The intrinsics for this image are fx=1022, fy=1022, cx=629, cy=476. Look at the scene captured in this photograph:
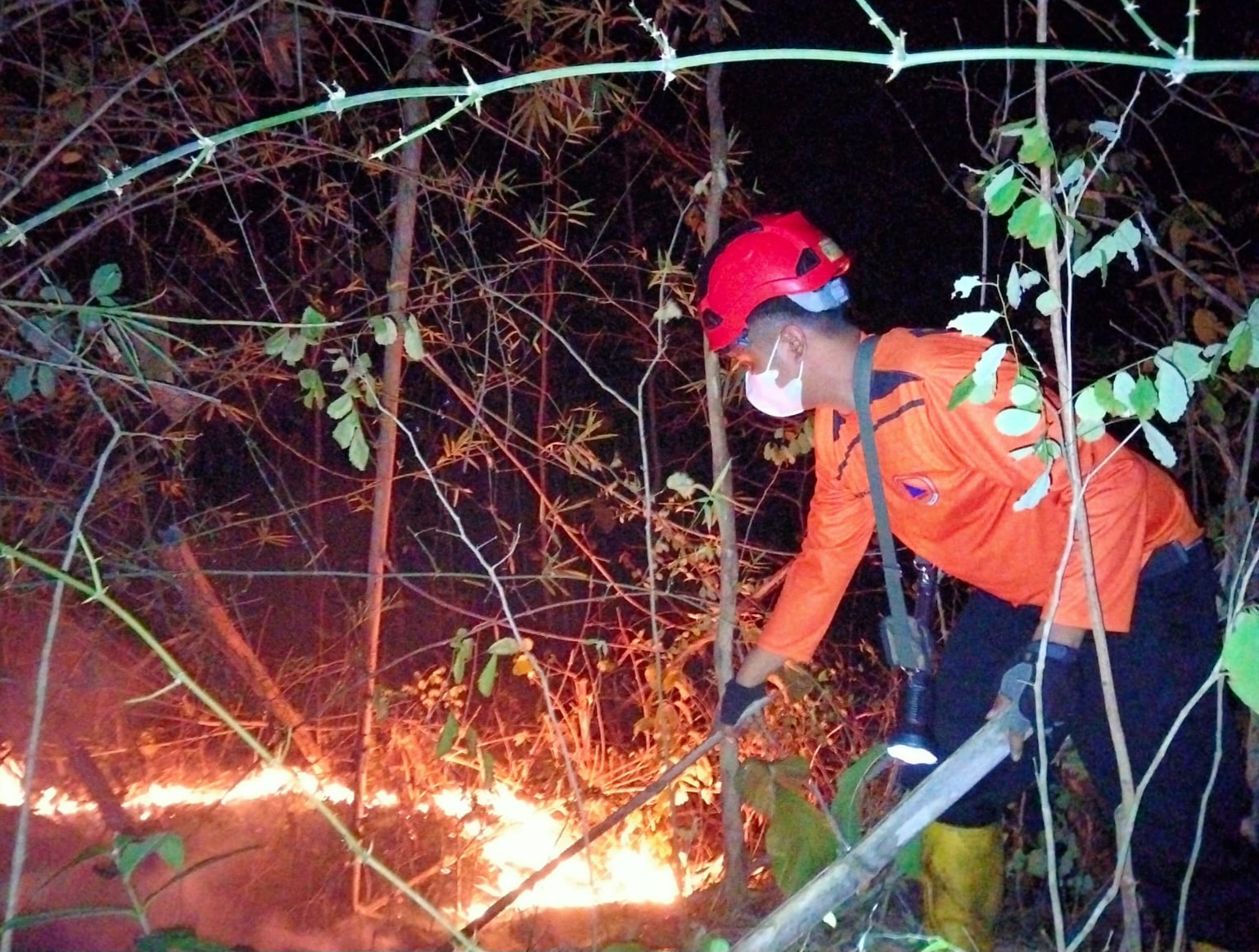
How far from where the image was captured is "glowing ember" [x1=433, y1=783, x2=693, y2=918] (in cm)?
352

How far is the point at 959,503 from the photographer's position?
89.3 inches

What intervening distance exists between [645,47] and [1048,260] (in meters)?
2.50

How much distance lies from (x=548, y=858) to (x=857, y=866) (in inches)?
81.7

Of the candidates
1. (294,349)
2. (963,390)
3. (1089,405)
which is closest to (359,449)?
(294,349)

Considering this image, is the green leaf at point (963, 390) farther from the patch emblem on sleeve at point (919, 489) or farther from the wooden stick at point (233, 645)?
the wooden stick at point (233, 645)

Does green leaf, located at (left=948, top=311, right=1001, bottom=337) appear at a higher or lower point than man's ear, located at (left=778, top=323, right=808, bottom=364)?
higher

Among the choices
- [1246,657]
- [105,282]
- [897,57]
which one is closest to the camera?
[897,57]

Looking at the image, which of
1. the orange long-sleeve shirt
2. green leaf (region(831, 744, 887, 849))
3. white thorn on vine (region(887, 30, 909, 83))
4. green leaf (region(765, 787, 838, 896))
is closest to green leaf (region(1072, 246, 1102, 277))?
the orange long-sleeve shirt

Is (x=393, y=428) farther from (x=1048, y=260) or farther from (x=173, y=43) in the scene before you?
(x=1048, y=260)

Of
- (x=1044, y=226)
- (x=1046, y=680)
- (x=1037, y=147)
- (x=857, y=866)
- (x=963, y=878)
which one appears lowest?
(x=963, y=878)

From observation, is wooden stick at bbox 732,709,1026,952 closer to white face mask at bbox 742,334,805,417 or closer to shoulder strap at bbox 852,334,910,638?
shoulder strap at bbox 852,334,910,638

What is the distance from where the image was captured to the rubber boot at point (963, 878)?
2.55 metres

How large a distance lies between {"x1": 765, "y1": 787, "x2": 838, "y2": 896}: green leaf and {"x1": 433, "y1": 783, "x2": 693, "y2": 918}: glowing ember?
1.20m

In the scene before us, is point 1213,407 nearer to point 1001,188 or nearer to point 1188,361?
point 1188,361
